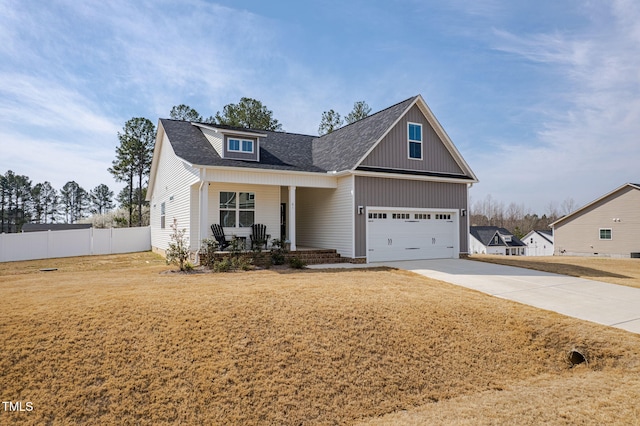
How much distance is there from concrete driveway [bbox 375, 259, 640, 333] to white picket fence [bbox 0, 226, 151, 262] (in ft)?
52.2

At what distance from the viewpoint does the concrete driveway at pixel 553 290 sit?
274 inches

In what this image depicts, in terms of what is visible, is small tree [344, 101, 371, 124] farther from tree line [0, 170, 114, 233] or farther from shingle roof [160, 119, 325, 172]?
tree line [0, 170, 114, 233]

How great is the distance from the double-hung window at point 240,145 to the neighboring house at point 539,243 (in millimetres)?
45102

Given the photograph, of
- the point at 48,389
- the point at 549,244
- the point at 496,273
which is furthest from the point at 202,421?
the point at 549,244

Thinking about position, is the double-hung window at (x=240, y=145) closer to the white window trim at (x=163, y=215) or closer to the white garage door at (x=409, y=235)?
the white garage door at (x=409, y=235)

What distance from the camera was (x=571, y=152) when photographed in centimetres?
2136

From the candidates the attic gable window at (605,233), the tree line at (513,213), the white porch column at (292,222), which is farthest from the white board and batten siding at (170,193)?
the tree line at (513,213)

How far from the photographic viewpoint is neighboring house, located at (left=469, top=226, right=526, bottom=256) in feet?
150

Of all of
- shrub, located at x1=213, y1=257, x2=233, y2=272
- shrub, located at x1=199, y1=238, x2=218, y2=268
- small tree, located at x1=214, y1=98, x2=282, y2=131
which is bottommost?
shrub, located at x1=213, y1=257, x2=233, y2=272

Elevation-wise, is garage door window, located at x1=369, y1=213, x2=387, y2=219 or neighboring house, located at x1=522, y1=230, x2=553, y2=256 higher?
garage door window, located at x1=369, y1=213, x2=387, y2=219

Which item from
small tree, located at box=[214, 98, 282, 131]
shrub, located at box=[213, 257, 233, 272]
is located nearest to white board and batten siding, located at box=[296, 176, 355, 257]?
shrub, located at box=[213, 257, 233, 272]

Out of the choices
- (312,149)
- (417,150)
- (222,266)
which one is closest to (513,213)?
(312,149)

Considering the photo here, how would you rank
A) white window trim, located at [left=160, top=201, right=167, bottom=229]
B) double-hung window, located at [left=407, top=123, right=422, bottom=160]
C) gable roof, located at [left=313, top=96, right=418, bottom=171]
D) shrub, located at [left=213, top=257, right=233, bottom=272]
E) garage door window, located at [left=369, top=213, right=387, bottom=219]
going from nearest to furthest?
shrub, located at [left=213, top=257, right=233, bottom=272]
garage door window, located at [left=369, top=213, right=387, bottom=219]
gable roof, located at [left=313, top=96, right=418, bottom=171]
double-hung window, located at [left=407, top=123, right=422, bottom=160]
white window trim, located at [left=160, top=201, right=167, bottom=229]

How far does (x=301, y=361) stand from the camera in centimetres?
491
